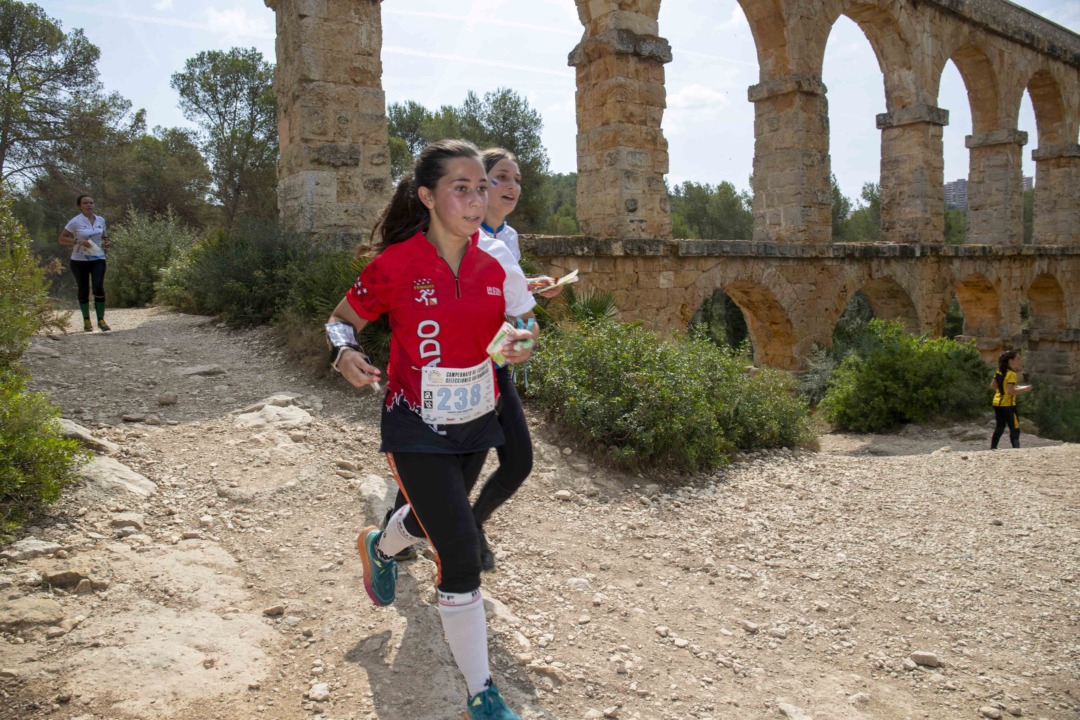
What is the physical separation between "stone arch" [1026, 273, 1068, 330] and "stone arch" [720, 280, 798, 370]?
9.59 m

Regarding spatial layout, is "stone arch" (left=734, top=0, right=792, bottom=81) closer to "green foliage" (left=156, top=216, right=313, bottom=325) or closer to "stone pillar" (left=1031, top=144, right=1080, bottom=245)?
"green foliage" (left=156, top=216, right=313, bottom=325)

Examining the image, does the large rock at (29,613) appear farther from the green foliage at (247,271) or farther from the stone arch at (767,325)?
the stone arch at (767,325)

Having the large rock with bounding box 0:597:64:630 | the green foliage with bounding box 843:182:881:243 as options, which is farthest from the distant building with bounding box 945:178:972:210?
the large rock with bounding box 0:597:64:630

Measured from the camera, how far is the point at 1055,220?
59.8 ft

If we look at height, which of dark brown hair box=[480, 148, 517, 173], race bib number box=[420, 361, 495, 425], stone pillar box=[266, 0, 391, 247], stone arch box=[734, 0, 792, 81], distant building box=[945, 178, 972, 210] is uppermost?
distant building box=[945, 178, 972, 210]

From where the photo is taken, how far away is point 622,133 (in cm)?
878

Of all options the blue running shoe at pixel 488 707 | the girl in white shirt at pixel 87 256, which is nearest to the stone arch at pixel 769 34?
the girl in white shirt at pixel 87 256

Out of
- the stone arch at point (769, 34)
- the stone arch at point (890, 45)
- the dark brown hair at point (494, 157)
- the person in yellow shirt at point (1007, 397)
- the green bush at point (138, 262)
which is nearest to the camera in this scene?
the dark brown hair at point (494, 157)

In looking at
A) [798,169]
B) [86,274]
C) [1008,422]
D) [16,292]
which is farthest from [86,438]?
[798,169]

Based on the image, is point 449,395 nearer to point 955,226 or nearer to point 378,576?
point 378,576

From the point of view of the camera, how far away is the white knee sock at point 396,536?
2.46 metres

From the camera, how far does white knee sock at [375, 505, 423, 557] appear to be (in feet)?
8.07

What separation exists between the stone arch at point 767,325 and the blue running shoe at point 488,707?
9518 millimetres

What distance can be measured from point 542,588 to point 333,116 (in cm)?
556
